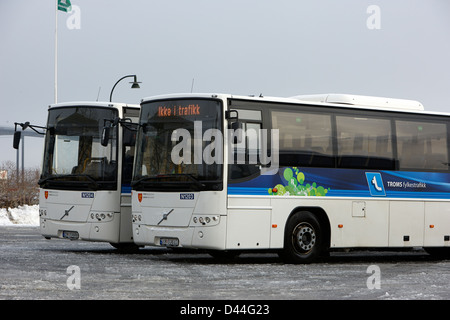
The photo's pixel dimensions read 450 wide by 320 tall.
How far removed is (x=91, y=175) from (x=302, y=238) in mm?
4967

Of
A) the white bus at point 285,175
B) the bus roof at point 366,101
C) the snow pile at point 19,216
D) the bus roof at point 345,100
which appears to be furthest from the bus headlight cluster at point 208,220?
the snow pile at point 19,216

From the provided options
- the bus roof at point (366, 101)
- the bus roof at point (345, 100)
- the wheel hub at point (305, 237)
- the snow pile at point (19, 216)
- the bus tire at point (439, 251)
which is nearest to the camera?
the bus roof at point (345, 100)

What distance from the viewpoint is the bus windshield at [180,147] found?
57.4ft

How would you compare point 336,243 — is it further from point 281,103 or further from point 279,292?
point 279,292

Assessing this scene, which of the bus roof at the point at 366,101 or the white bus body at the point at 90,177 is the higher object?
the bus roof at the point at 366,101

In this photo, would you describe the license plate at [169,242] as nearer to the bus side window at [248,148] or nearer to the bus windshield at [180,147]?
the bus windshield at [180,147]

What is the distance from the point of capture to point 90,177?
66.9 ft

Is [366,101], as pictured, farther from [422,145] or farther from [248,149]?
[248,149]

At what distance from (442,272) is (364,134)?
11.9 feet

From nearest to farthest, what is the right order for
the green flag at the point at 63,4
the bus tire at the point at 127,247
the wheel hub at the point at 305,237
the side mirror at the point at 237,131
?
the side mirror at the point at 237,131 → the wheel hub at the point at 305,237 → the bus tire at the point at 127,247 → the green flag at the point at 63,4

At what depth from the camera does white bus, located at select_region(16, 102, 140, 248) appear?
20312 mm

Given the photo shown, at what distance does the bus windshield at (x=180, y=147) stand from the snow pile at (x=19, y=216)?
19612mm

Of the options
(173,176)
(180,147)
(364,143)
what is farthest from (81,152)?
(364,143)
